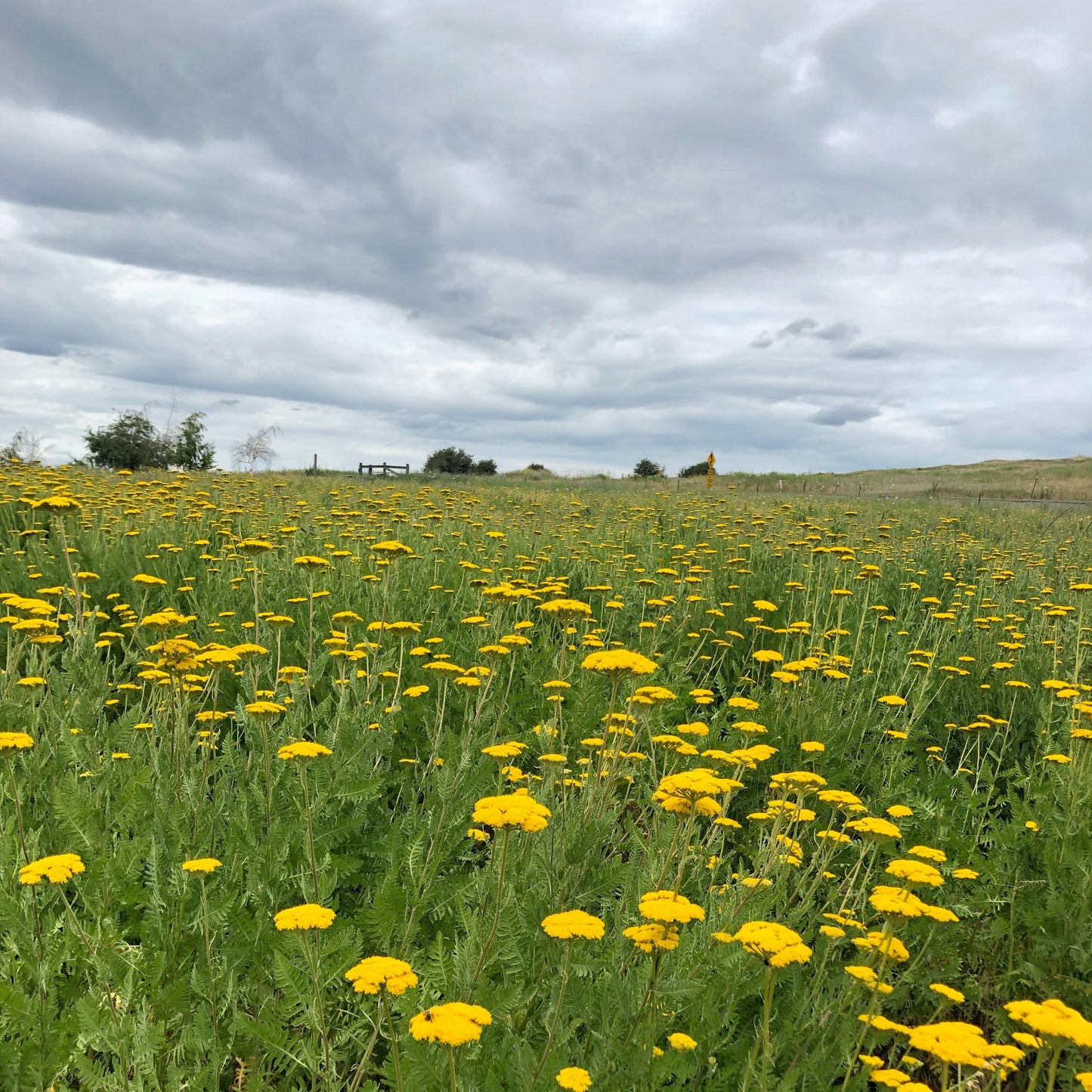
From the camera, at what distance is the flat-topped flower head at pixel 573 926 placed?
1.66 m

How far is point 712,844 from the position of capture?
124 inches

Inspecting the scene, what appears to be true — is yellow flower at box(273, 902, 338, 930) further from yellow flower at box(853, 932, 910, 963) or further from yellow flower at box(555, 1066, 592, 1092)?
yellow flower at box(853, 932, 910, 963)

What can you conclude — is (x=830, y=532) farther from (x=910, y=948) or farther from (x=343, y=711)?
(x=343, y=711)

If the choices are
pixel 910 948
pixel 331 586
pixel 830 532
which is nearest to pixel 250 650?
pixel 910 948

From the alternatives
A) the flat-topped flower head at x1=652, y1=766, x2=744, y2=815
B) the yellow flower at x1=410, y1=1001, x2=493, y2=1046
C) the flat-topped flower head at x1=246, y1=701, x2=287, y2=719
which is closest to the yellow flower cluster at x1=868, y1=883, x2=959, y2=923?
the flat-topped flower head at x1=652, y1=766, x2=744, y2=815

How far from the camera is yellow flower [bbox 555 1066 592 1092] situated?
147 centimetres

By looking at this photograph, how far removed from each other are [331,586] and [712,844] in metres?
4.35

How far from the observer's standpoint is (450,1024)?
137cm

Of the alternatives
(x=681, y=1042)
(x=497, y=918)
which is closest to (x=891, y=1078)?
(x=681, y=1042)

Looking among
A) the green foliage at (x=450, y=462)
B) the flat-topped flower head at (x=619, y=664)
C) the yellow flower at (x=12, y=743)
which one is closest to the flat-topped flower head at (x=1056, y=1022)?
the flat-topped flower head at (x=619, y=664)

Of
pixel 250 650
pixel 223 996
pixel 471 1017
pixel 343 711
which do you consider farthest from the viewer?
pixel 343 711

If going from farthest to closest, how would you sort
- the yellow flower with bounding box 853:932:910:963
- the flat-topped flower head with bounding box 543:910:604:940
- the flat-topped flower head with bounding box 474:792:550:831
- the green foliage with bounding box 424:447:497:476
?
the green foliage with bounding box 424:447:497:476 < the yellow flower with bounding box 853:932:910:963 < the flat-topped flower head with bounding box 474:792:550:831 < the flat-topped flower head with bounding box 543:910:604:940

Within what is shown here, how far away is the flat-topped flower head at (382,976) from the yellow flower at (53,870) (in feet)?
2.80

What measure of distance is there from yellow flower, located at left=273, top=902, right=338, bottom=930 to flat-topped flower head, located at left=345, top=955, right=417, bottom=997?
0.16 meters
